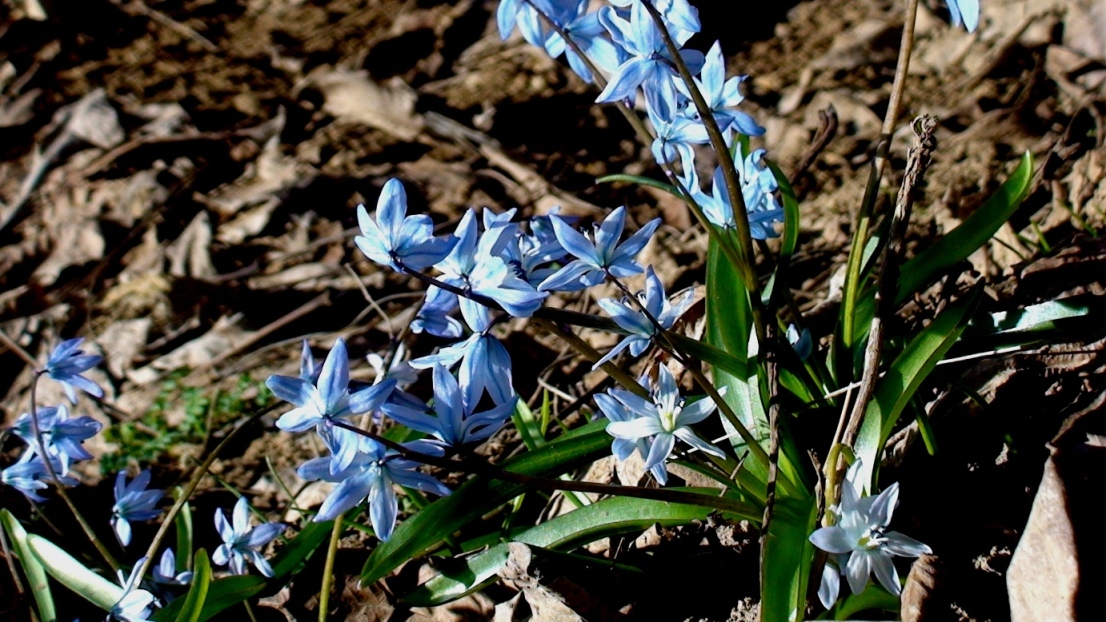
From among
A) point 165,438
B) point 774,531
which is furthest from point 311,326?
point 774,531

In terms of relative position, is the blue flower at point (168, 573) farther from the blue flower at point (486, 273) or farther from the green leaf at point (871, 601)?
the green leaf at point (871, 601)

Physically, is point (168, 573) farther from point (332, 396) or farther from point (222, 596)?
point (332, 396)

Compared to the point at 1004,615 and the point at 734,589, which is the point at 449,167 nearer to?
the point at 734,589

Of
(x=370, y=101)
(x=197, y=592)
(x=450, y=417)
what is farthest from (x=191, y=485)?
(x=370, y=101)

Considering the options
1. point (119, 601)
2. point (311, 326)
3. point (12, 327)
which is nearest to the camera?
point (119, 601)

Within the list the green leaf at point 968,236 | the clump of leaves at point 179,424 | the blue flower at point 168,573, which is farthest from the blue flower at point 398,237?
the clump of leaves at point 179,424
